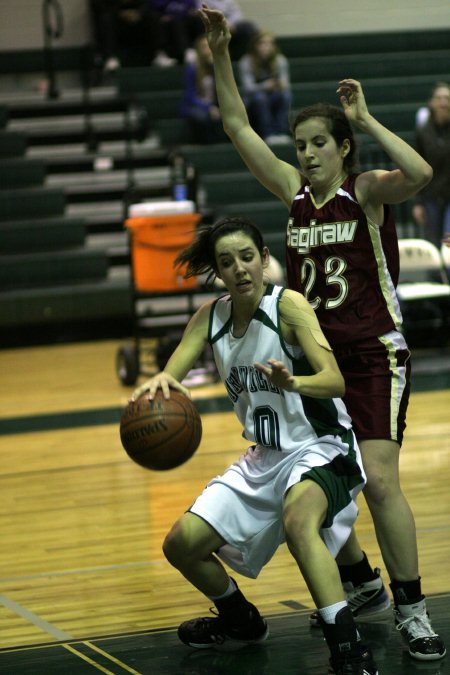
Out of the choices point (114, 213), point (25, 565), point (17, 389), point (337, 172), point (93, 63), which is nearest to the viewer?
point (337, 172)

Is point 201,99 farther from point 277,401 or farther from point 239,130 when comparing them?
point 277,401

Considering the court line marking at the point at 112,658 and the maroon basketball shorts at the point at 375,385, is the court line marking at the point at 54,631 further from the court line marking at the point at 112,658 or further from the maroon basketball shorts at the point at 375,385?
the maroon basketball shorts at the point at 375,385

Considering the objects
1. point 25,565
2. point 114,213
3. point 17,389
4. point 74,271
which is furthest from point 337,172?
point 114,213

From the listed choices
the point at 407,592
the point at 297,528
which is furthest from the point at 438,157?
Answer: the point at 297,528

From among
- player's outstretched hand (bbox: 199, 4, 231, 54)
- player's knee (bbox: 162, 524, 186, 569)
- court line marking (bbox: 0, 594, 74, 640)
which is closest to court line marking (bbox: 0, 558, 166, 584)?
court line marking (bbox: 0, 594, 74, 640)

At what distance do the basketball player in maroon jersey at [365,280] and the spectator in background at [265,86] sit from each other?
26.1ft

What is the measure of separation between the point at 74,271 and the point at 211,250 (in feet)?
25.5

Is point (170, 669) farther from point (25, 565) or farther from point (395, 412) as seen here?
point (25, 565)

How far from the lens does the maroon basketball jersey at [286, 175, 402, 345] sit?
12.1 feet

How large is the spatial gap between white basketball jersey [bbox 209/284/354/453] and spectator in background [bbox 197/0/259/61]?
9.47 meters

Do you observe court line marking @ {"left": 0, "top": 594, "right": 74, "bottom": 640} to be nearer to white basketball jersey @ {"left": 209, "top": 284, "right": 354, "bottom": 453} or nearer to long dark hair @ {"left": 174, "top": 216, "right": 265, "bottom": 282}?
white basketball jersey @ {"left": 209, "top": 284, "right": 354, "bottom": 453}

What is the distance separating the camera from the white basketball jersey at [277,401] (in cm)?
350

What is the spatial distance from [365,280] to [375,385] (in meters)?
0.31

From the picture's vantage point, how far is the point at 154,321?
966cm
